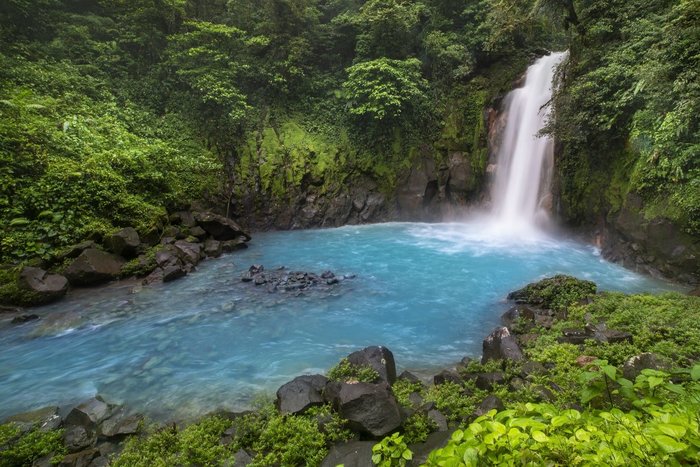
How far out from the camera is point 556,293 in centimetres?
810

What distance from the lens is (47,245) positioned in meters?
9.77

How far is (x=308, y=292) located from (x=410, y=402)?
5499 millimetres

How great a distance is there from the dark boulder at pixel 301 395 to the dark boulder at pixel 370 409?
17.6 inches

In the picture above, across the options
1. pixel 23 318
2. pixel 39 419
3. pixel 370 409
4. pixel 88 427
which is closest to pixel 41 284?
pixel 23 318

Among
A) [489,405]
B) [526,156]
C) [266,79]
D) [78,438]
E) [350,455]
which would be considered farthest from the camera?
[266,79]

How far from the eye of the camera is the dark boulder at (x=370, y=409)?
13.5 ft

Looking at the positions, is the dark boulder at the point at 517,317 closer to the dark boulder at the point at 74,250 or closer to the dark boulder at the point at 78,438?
the dark boulder at the point at 78,438

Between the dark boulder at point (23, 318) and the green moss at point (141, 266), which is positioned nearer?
the dark boulder at point (23, 318)

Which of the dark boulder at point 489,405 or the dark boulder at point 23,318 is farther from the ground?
the dark boulder at point 489,405

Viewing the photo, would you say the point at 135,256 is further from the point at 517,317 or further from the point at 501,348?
the point at 517,317

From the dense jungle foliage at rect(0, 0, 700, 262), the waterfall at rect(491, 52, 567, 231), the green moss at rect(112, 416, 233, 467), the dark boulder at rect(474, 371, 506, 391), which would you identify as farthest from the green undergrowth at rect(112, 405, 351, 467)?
the waterfall at rect(491, 52, 567, 231)

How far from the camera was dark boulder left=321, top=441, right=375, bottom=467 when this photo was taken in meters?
3.64

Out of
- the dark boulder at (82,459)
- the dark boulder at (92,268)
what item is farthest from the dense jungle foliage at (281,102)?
the dark boulder at (82,459)

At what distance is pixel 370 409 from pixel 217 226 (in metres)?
11.2
